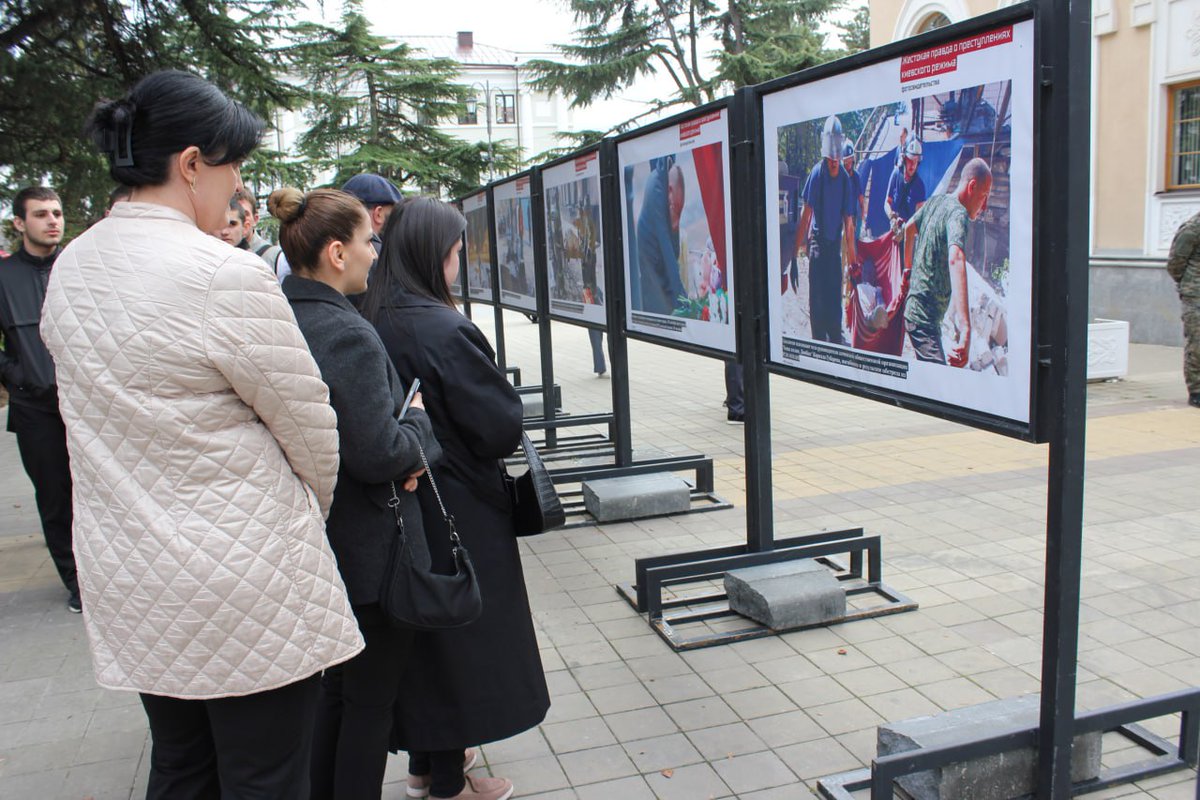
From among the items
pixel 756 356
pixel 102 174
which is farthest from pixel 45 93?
pixel 756 356

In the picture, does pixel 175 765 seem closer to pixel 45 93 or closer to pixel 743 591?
pixel 743 591

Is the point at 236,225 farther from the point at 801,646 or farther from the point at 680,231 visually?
the point at 801,646

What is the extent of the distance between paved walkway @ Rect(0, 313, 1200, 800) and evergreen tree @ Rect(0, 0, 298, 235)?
3.67 metres

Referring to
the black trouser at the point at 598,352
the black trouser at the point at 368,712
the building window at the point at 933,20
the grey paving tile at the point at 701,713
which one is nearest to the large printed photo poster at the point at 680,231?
the grey paving tile at the point at 701,713

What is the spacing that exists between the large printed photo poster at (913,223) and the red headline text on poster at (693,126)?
0.47 meters

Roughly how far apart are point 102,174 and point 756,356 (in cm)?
862

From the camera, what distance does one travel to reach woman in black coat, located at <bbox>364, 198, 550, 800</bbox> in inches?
106

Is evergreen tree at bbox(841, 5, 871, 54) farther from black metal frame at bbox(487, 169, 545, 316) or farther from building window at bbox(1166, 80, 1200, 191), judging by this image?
black metal frame at bbox(487, 169, 545, 316)

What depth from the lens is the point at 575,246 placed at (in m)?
6.58

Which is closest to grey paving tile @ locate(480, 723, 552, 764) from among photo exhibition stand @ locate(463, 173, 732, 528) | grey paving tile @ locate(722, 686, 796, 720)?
grey paving tile @ locate(722, 686, 796, 720)

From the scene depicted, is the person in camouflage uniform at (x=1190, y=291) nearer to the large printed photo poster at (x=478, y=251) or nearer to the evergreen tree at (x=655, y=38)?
the large printed photo poster at (x=478, y=251)

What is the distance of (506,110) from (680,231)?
59142 mm

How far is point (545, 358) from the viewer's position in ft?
27.0

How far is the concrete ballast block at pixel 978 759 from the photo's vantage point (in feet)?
9.11
